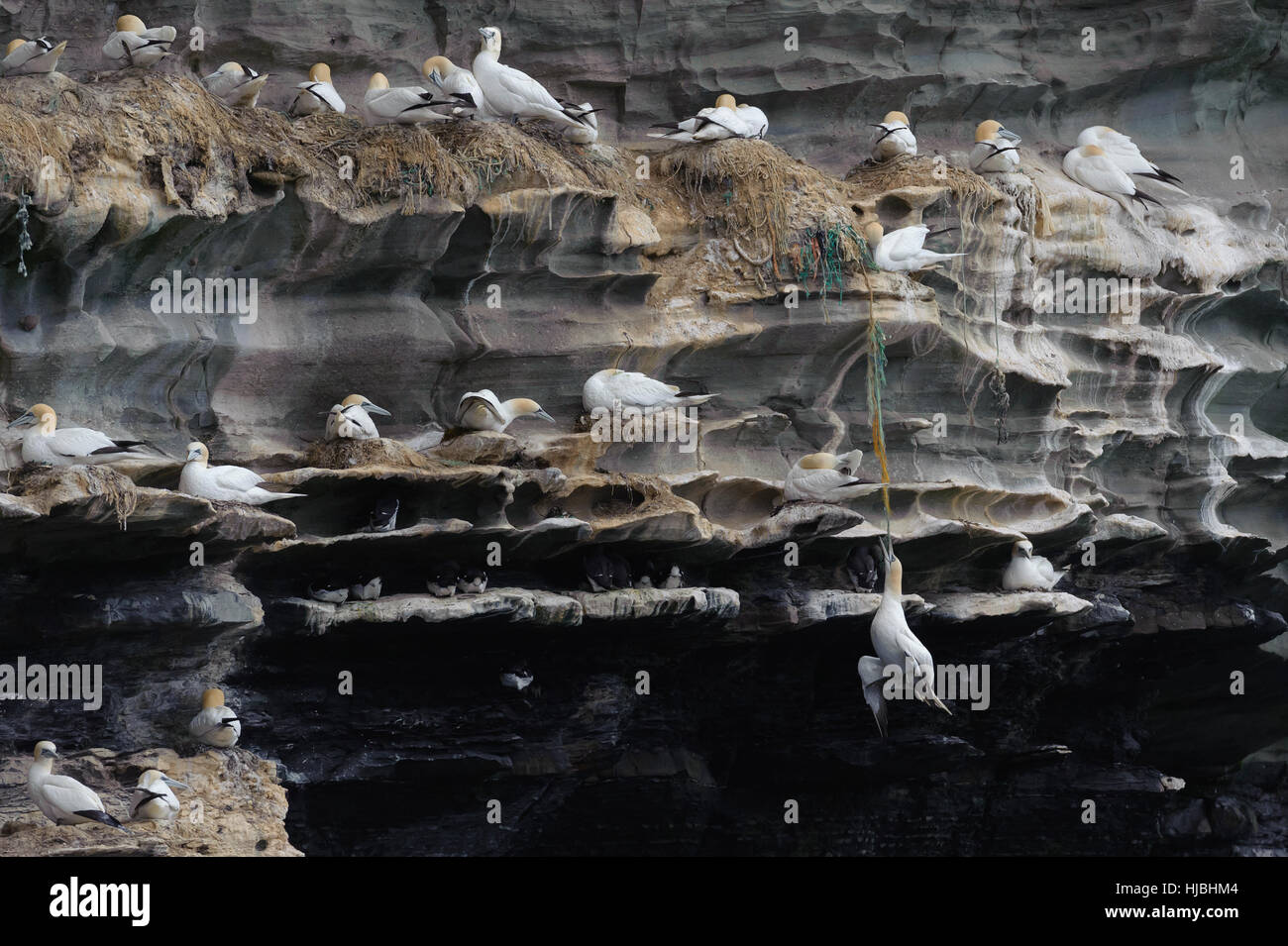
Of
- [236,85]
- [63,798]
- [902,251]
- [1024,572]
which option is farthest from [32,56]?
[1024,572]

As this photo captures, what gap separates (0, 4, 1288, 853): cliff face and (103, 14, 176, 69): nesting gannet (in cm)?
25

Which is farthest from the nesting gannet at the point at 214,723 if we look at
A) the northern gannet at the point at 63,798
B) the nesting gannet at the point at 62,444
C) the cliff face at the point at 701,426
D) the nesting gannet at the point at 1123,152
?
the nesting gannet at the point at 1123,152

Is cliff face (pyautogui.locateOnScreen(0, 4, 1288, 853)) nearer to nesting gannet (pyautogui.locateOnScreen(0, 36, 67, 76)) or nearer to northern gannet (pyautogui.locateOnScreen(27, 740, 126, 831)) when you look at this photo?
nesting gannet (pyautogui.locateOnScreen(0, 36, 67, 76))

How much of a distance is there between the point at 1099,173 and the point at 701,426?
15.4ft

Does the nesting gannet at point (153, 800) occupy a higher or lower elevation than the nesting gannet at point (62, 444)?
lower

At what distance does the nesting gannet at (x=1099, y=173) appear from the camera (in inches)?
665

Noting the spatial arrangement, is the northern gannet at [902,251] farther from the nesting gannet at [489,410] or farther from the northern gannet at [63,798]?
the northern gannet at [63,798]

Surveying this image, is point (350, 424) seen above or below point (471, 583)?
above

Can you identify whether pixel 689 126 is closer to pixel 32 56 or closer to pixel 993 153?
pixel 993 153

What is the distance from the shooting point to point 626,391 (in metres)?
14.0

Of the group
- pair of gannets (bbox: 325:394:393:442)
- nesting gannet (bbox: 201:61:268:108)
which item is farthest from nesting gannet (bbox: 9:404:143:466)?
nesting gannet (bbox: 201:61:268:108)

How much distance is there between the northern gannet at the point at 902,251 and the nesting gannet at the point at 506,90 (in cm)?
266

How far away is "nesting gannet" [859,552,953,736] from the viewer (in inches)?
545

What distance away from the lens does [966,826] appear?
16922 millimetres
